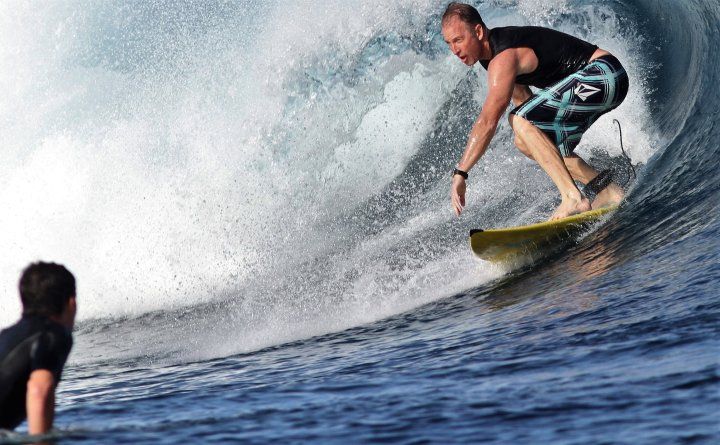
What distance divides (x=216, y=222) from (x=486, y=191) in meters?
2.92

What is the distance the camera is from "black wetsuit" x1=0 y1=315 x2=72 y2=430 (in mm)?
3545

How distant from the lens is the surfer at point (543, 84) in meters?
6.55

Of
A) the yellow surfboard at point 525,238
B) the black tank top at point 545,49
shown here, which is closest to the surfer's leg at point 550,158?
the yellow surfboard at point 525,238

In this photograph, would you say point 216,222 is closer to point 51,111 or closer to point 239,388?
point 51,111

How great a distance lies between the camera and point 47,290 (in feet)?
11.9

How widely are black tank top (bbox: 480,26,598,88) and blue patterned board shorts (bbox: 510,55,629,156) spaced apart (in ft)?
0.26

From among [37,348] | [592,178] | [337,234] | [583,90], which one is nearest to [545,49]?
[583,90]

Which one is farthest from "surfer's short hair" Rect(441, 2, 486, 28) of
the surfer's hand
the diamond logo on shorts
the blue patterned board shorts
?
the surfer's hand

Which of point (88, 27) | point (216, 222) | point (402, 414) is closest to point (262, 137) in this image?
point (216, 222)

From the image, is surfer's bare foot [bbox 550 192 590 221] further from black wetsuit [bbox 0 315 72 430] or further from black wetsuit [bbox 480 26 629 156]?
black wetsuit [bbox 0 315 72 430]

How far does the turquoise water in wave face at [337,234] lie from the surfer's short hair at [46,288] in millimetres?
617

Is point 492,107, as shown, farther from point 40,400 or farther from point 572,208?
point 40,400

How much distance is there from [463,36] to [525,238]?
1.56m

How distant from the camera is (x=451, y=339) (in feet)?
17.6
